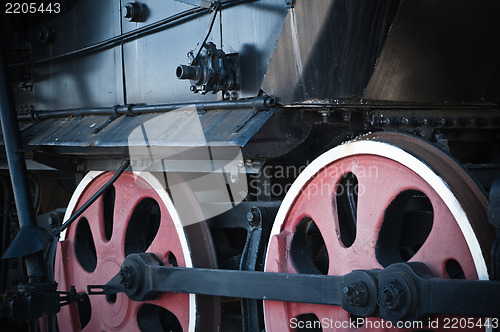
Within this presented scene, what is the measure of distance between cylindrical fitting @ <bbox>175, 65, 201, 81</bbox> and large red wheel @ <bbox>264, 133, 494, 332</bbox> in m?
0.56

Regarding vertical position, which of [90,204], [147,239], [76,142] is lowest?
[147,239]

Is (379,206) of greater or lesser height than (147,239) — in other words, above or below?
above

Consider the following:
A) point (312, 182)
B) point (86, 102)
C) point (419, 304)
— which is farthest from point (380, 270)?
point (86, 102)

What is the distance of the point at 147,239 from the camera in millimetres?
3943

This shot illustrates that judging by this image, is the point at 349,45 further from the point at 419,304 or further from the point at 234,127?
the point at 419,304

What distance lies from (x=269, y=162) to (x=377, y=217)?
1.79 ft

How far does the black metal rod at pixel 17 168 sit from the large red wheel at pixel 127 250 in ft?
1.20

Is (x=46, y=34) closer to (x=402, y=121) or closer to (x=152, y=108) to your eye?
(x=152, y=108)

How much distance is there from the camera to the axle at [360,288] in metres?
2.30

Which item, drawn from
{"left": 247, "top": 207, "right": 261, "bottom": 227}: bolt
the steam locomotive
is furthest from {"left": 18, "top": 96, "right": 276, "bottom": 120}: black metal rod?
{"left": 247, "top": 207, "right": 261, "bottom": 227}: bolt

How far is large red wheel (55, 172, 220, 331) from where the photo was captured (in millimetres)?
3309

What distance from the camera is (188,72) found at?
112 inches

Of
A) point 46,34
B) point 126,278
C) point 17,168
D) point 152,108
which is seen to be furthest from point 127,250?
point 46,34

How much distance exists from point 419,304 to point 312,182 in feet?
2.21
